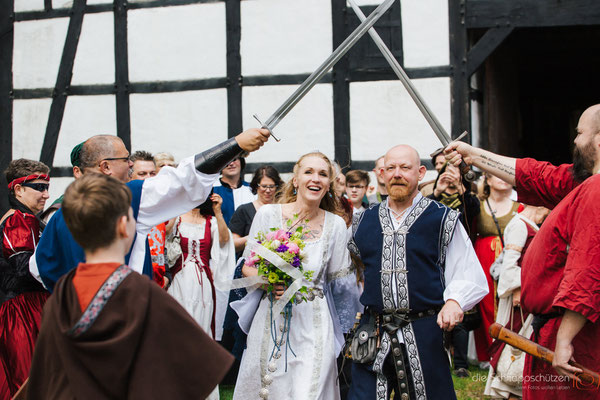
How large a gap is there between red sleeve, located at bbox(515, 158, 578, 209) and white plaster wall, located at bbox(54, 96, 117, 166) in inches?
266

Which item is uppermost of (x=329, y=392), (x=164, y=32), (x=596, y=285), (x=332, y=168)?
(x=164, y=32)

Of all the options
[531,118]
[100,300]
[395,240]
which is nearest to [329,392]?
[395,240]

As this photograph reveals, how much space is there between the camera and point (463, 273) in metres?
4.00

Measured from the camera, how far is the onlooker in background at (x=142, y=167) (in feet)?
20.6

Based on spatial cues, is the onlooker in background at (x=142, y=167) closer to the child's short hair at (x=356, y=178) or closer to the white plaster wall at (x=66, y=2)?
the child's short hair at (x=356, y=178)

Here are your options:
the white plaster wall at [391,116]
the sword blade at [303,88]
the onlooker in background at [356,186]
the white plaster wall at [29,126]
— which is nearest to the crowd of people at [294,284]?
the sword blade at [303,88]

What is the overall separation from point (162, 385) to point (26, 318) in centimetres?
273

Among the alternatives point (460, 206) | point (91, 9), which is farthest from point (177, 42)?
point (460, 206)

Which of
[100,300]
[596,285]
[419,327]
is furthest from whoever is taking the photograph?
[419,327]

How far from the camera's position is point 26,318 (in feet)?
15.3

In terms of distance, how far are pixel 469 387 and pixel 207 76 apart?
5198mm

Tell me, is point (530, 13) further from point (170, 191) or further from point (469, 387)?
point (170, 191)

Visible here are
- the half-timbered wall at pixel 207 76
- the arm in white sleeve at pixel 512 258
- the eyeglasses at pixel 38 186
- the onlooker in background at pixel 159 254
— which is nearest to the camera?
the eyeglasses at pixel 38 186

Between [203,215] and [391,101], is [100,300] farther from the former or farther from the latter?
[391,101]
